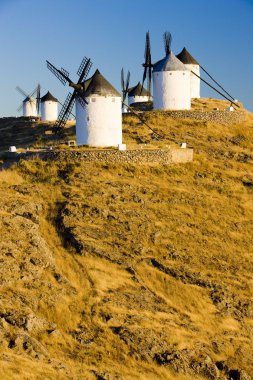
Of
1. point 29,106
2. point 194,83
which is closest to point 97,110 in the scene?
point 194,83

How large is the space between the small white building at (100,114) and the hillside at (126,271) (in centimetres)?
357

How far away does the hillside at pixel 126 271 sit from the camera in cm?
2997

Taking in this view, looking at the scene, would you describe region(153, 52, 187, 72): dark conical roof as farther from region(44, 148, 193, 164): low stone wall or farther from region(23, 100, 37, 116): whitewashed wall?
region(23, 100, 37, 116): whitewashed wall

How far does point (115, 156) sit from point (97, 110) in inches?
173

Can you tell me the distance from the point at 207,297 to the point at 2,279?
1009cm

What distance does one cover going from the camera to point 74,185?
143 feet

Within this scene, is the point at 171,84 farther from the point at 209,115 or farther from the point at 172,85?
the point at 209,115

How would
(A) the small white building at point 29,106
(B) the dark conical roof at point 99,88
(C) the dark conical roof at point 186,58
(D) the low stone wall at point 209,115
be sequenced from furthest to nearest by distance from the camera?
(A) the small white building at point 29,106, (C) the dark conical roof at point 186,58, (D) the low stone wall at point 209,115, (B) the dark conical roof at point 99,88

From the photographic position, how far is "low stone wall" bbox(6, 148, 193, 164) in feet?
151

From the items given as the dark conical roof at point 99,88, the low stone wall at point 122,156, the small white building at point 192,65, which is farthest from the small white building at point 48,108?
the low stone wall at point 122,156

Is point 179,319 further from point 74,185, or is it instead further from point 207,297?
point 74,185

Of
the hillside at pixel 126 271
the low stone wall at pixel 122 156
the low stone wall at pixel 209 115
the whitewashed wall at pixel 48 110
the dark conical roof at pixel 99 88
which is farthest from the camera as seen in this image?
the whitewashed wall at pixel 48 110

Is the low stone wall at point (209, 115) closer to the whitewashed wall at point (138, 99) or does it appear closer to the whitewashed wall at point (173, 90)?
the whitewashed wall at point (173, 90)

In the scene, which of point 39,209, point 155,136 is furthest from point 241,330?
point 155,136
